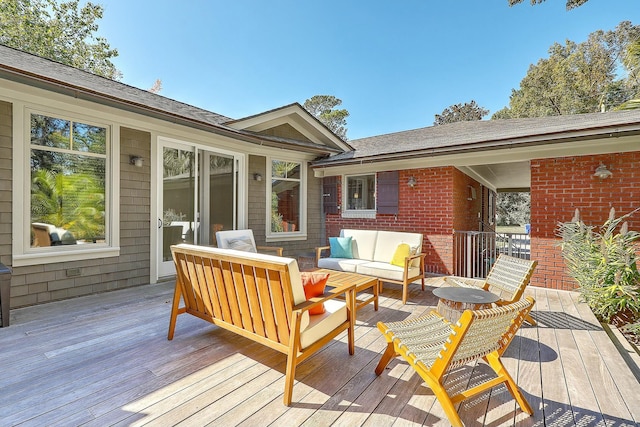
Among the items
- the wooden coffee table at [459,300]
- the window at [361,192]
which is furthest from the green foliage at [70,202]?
the window at [361,192]

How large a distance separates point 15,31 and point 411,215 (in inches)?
726

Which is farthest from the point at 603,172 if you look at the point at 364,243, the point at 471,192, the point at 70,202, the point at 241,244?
the point at 70,202

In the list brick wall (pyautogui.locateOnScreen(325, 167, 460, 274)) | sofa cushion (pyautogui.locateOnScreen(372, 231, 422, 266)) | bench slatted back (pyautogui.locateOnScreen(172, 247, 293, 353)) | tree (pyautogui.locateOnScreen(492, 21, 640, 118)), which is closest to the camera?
bench slatted back (pyautogui.locateOnScreen(172, 247, 293, 353))

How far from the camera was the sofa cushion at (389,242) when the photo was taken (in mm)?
5375

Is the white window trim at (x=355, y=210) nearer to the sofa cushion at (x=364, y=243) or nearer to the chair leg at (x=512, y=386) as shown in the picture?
the sofa cushion at (x=364, y=243)

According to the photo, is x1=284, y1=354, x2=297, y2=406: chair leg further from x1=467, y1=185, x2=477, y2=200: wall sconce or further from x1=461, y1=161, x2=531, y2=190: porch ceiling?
x1=467, y1=185, x2=477, y2=200: wall sconce

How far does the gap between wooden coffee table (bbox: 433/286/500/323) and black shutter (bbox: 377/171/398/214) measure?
3.78 m

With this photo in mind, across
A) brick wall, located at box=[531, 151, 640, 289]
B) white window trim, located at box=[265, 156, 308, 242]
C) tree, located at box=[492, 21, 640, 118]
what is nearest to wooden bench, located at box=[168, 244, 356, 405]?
white window trim, located at box=[265, 156, 308, 242]

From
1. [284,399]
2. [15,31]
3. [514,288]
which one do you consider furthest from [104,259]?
[15,31]

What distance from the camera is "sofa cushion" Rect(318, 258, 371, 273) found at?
5273mm

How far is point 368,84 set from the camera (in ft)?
57.6

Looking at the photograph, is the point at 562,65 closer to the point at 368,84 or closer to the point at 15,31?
the point at 368,84

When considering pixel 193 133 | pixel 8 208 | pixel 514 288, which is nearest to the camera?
pixel 514 288

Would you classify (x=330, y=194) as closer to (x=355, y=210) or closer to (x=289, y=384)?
(x=355, y=210)
